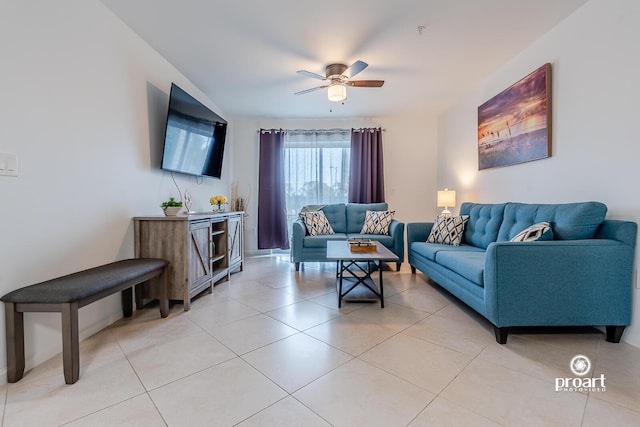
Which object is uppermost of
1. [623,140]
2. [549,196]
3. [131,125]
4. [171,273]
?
[131,125]

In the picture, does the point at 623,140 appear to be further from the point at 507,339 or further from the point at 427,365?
the point at 427,365

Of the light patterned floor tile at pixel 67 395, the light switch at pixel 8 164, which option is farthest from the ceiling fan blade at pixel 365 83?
the light patterned floor tile at pixel 67 395

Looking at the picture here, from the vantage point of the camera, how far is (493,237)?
279 cm

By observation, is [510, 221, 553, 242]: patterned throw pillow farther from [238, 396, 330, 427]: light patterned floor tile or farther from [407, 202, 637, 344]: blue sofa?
[238, 396, 330, 427]: light patterned floor tile

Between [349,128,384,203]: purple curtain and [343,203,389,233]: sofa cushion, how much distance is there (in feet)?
1.30

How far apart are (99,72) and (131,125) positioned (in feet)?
1.50

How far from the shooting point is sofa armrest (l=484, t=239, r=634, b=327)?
1783 millimetres

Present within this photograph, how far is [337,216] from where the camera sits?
4531 millimetres

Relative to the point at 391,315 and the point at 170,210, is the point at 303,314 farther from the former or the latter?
the point at 170,210

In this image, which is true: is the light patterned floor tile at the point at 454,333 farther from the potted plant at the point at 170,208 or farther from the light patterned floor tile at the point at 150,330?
the potted plant at the point at 170,208

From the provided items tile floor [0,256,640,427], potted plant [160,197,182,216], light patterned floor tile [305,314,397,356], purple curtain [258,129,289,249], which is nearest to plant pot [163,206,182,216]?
potted plant [160,197,182,216]

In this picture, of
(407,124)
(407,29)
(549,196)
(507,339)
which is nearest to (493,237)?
(549,196)

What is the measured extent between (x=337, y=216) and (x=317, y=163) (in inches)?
44.9

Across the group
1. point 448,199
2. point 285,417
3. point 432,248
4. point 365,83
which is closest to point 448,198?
point 448,199
